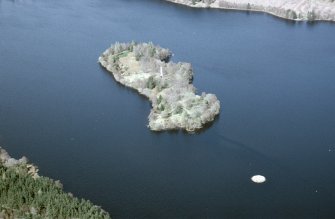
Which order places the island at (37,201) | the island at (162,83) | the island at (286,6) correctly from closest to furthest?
the island at (37,201) → the island at (162,83) → the island at (286,6)

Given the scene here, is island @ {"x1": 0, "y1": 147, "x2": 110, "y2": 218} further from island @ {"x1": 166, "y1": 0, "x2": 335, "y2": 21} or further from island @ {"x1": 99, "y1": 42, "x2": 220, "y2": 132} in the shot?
island @ {"x1": 166, "y1": 0, "x2": 335, "y2": 21}

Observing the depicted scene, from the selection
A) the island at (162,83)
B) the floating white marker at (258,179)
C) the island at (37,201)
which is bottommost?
the floating white marker at (258,179)

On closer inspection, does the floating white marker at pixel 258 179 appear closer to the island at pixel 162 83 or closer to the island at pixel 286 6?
the island at pixel 162 83

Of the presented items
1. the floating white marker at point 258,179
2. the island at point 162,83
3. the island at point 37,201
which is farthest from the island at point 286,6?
the island at point 37,201

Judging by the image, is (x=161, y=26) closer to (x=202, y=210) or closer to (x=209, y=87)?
(x=209, y=87)

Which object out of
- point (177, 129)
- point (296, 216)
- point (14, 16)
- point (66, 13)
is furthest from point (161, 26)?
point (296, 216)

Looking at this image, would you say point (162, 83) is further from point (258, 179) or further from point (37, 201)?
point (37, 201)

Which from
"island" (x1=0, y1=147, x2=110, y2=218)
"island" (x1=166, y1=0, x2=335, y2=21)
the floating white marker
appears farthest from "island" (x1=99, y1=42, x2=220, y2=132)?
"island" (x1=166, y1=0, x2=335, y2=21)
